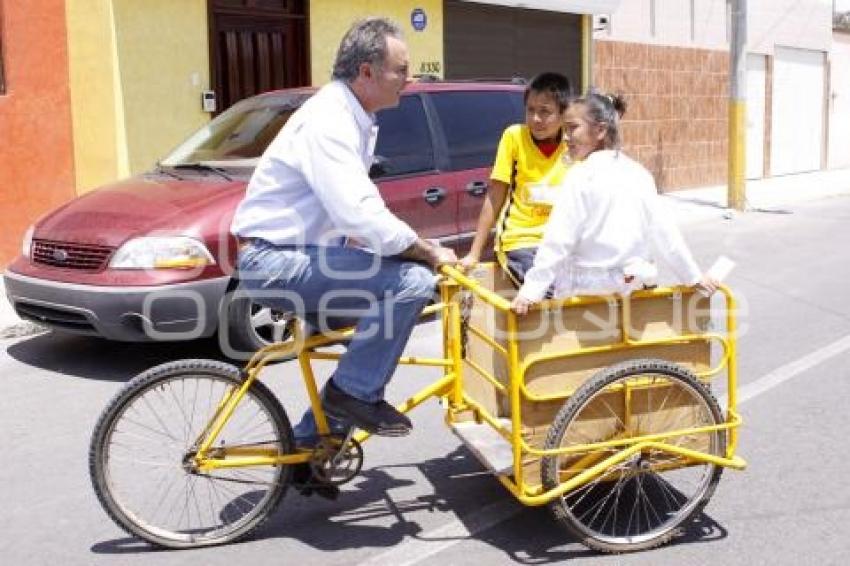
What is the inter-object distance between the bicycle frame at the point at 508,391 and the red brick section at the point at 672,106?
14.2 m

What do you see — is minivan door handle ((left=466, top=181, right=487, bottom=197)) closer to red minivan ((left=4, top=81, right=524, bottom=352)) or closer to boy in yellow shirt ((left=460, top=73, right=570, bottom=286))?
red minivan ((left=4, top=81, right=524, bottom=352))

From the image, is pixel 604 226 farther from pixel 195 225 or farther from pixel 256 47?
pixel 256 47

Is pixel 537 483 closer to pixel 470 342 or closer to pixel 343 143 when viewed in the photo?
pixel 470 342

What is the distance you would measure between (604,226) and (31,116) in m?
7.85

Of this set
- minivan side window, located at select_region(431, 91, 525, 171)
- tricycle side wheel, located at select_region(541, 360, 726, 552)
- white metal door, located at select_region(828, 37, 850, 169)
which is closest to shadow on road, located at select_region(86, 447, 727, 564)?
tricycle side wheel, located at select_region(541, 360, 726, 552)

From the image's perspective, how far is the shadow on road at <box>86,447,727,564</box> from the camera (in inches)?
160

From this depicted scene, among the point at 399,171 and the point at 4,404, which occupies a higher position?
the point at 399,171

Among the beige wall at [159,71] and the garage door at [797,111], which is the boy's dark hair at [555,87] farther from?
the garage door at [797,111]

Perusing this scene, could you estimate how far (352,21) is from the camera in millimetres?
13406

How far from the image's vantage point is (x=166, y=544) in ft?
→ 13.2

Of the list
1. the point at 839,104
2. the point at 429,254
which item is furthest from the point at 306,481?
the point at 839,104

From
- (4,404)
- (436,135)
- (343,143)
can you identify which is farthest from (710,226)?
(343,143)

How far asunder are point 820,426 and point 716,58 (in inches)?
679

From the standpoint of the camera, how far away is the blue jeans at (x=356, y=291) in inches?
153
